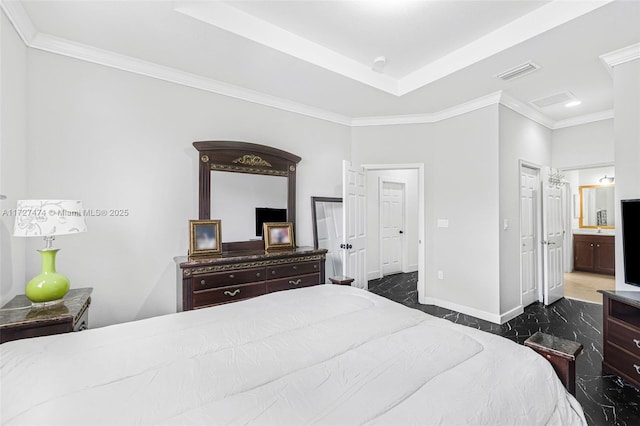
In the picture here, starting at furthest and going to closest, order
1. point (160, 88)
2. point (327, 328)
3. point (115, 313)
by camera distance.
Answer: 1. point (160, 88)
2. point (115, 313)
3. point (327, 328)

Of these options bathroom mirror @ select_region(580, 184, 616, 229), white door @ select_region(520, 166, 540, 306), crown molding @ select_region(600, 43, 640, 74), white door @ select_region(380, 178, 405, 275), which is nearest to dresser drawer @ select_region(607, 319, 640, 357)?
white door @ select_region(520, 166, 540, 306)

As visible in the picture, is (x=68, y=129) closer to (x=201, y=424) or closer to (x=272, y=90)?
(x=272, y=90)

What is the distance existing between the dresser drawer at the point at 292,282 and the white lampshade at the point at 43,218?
1688 millimetres

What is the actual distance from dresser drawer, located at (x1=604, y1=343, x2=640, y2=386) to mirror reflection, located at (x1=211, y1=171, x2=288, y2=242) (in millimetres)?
3370

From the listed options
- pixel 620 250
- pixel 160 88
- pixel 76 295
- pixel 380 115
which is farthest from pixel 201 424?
pixel 380 115

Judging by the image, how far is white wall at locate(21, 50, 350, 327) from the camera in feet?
7.84

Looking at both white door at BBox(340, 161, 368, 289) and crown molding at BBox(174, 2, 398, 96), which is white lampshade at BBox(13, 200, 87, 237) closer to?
crown molding at BBox(174, 2, 398, 96)

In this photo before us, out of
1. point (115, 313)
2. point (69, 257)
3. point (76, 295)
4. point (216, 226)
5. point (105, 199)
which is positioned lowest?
point (115, 313)

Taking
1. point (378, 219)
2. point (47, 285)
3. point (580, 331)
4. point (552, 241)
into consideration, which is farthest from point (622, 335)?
point (47, 285)

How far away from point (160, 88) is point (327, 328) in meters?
2.83

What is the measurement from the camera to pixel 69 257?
244 centimetres

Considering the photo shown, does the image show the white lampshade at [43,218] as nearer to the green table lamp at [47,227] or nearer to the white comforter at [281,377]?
the green table lamp at [47,227]

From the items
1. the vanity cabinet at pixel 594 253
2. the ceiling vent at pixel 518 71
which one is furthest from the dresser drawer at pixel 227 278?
the vanity cabinet at pixel 594 253

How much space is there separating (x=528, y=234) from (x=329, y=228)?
9.34ft
